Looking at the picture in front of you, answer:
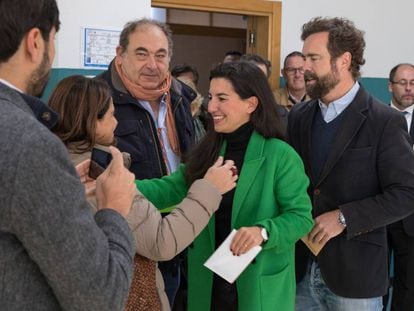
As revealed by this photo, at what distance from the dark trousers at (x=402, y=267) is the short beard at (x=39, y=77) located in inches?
96.2

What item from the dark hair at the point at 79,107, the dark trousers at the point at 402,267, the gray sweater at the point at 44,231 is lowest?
the dark trousers at the point at 402,267

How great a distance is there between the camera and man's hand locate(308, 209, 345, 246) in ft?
5.82

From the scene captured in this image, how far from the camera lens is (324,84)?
1.95 meters

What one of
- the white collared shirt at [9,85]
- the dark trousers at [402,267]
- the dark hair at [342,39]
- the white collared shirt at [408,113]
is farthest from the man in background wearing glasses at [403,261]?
the white collared shirt at [9,85]

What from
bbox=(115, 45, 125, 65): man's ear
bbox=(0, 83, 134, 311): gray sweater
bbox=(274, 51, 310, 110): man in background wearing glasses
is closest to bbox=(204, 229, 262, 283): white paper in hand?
bbox=(0, 83, 134, 311): gray sweater

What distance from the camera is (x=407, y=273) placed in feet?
9.78

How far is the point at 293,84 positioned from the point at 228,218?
2596mm

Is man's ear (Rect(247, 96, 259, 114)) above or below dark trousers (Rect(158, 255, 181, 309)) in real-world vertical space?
above

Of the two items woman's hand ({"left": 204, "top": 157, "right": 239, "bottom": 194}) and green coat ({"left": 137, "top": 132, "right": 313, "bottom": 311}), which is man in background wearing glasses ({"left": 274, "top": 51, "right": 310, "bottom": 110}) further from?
woman's hand ({"left": 204, "top": 157, "right": 239, "bottom": 194})

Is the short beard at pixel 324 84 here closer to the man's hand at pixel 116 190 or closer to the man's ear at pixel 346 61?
the man's ear at pixel 346 61

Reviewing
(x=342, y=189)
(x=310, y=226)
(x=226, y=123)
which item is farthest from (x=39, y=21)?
(x=342, y=189)

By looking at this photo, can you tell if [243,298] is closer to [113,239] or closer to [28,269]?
[113,239]

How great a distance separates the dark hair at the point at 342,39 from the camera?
198cm

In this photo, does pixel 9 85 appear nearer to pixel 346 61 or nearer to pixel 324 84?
pixel 324 84
